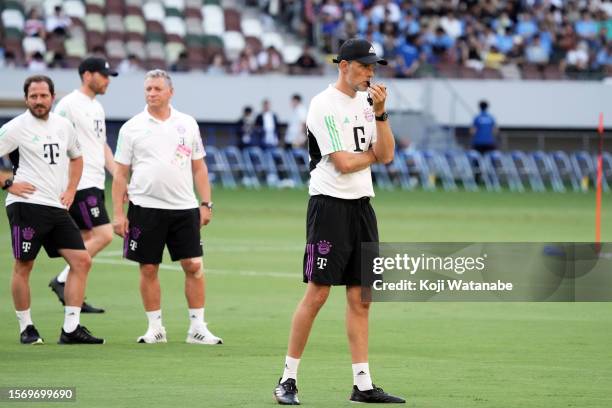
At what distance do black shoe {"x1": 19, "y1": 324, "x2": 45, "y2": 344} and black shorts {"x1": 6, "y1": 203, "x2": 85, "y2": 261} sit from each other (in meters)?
0.62

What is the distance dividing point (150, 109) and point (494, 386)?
441 cm

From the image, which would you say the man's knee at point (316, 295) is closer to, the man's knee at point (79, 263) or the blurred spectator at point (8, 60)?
the man's knee at point (79, 263)

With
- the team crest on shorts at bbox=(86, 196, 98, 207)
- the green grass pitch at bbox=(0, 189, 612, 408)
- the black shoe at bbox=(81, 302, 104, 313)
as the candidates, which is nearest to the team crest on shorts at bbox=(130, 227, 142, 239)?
the green grass pitch at bbox=(0, 189, 612, 408)

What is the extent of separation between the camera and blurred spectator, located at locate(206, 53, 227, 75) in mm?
40750

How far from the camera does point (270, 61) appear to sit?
41562 millimetres

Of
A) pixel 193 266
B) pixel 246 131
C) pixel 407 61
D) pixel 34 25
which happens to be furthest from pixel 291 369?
pixel 407 61

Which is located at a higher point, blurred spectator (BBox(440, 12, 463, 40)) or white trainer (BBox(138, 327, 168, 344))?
blurred spectator (BBox(440, 12, 463, 40))

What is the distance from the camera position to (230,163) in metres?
40.5

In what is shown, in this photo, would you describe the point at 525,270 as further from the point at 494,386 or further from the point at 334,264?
the point at 334,264

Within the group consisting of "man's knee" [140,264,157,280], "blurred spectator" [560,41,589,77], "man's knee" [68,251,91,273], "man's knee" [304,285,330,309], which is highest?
"blurred spectator" [560,41,589,77]

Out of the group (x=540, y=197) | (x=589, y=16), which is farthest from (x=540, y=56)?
(x=540, y=197)

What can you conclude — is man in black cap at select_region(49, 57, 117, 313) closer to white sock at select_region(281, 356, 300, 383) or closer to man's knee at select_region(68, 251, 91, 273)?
man's knee at select_region(68, 251, 91, 273)

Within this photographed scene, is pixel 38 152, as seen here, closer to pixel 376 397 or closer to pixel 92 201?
pixel 92 201

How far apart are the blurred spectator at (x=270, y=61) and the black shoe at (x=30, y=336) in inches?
1151
